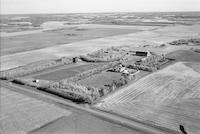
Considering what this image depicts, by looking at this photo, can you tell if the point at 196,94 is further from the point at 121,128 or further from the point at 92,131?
the point at 92,131

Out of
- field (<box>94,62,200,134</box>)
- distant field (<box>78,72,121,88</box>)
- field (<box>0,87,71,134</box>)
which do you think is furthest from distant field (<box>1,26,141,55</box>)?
field (<box>94,62,200,134</box>)

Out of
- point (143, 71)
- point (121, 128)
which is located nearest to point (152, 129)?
point (121, 128)

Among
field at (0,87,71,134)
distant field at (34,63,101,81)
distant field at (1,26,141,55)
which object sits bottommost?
field at (0,87,71,134)

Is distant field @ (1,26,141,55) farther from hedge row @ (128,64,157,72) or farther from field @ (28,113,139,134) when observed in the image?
field @ (28,113,139,134)

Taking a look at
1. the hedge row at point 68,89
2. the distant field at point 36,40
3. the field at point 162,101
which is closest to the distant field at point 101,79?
the hedge row at point 68,89

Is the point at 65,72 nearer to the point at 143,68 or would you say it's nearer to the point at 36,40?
the point at 143,68

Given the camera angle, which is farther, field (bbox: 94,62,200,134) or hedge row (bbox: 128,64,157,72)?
hedge row (bbox: 128,64,157,72)

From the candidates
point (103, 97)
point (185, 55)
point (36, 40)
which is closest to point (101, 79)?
point (103, 97)
